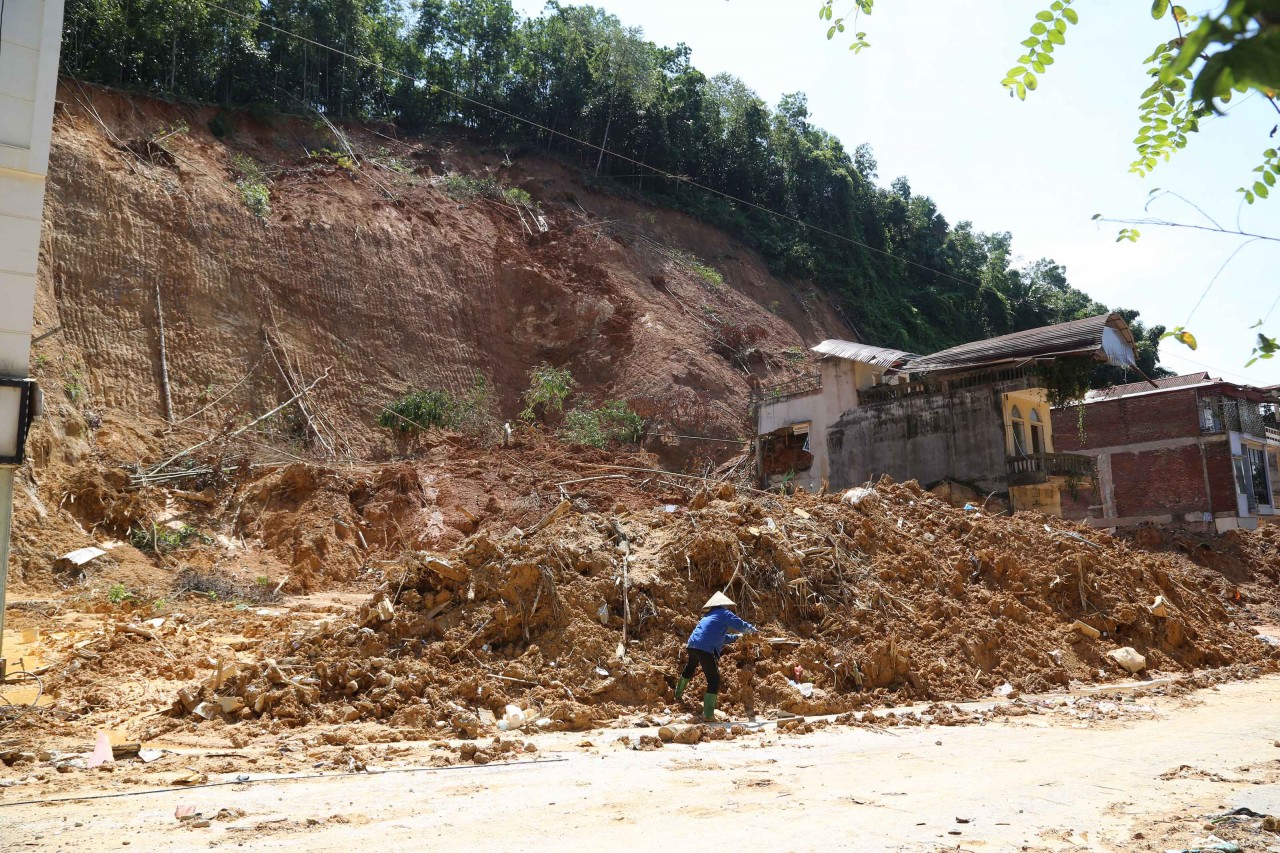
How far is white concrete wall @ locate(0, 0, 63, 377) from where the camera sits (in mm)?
8484

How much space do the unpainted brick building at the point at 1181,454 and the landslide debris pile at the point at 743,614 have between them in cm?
1749

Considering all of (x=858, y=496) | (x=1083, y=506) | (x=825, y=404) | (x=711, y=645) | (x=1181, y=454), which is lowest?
(x=711, y=645)

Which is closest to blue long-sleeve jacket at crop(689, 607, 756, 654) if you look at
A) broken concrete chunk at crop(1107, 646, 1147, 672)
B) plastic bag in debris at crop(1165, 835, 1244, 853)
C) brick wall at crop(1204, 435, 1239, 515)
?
plastic bag in debris at crop(1165, 835, 1244, 853)

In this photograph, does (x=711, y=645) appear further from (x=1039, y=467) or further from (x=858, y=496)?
(x=1039, y=467)

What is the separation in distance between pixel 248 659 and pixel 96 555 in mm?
6489

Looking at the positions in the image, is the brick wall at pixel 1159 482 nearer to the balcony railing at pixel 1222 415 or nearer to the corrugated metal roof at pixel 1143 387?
the balcony railing at pixel 1222 415

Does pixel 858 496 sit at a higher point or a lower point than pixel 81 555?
higher

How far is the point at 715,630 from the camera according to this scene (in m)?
8.84

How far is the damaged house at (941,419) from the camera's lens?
24781 millimetres

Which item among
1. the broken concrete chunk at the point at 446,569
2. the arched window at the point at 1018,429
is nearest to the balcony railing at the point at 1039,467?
the arched window at the point at 1018,429

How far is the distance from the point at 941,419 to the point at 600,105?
76.0ft

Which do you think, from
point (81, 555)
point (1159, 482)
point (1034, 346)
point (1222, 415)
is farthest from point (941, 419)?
point (81, 555)

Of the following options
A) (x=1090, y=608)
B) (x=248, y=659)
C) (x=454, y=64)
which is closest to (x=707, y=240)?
(x=454, y=64)

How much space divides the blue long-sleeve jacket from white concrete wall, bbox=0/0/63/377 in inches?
281
